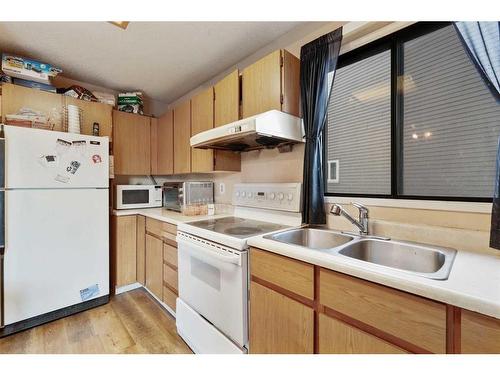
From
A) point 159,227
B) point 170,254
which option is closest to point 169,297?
point 170,254

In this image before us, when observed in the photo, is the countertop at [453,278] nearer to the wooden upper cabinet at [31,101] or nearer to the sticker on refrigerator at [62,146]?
the sticker on refrigerator at [62,146]

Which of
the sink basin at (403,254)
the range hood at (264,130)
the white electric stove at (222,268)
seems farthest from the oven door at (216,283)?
the range hood at (264,130)

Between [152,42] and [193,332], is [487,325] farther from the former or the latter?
[152,42]

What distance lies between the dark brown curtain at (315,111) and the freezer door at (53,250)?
192 centimetres

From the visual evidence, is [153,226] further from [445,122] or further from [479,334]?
[445,122]

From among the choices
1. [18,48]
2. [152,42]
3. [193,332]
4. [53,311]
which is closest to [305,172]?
[193,332]

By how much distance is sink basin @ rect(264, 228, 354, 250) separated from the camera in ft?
4.46

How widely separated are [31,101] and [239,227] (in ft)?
7.34

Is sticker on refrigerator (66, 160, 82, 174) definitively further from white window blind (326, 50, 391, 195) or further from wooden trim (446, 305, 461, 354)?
wooden trim (446, 305, 461, 354)

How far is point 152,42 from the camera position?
1858 millimetres

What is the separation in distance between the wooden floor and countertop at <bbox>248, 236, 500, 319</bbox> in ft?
4.38

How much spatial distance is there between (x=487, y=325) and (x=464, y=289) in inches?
3.6

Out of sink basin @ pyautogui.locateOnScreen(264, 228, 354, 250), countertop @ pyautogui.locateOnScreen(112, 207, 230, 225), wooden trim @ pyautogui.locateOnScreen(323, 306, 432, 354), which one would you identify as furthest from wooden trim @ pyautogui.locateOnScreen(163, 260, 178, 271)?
wooden trim @ pyautogui.locateOnScreen(323, 306, 432, 354)

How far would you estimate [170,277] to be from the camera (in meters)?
1.94
